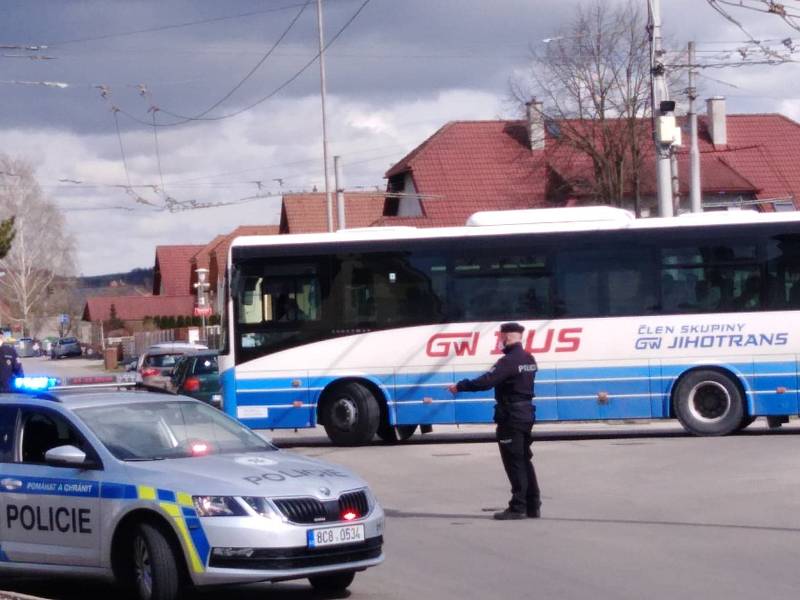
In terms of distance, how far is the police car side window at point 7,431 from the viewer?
1012 cm

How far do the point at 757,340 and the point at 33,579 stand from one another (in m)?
14.2

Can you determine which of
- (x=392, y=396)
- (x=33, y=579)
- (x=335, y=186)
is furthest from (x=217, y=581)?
(x=335, y=186)

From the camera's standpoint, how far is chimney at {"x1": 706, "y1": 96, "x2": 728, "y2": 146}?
59.9 meters

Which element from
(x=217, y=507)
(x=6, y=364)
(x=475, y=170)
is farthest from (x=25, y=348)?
(x=217, y=507)

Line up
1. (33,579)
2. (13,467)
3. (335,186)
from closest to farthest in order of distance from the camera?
(13,467) < (33,579) < (335,186)

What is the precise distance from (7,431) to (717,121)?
175 feet

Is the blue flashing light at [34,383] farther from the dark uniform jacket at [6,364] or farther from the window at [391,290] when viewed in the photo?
the window at [391,290]

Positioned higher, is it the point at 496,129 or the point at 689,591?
the point at 496,129

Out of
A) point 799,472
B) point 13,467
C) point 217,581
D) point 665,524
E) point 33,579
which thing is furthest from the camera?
point 799,472

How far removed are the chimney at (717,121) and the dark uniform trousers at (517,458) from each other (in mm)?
49206

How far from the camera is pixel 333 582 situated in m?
9.55

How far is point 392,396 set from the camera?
22.5m

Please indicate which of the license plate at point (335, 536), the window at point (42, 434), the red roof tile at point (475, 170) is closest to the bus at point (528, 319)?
the window at point (42, 434)

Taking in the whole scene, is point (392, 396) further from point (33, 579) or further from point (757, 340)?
point (33, 579)
